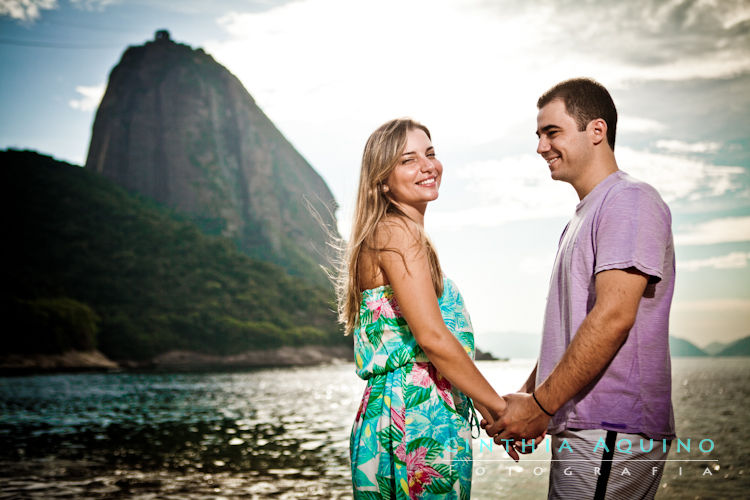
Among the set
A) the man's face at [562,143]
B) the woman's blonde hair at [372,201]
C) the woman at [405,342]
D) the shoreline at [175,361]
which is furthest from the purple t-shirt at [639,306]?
the shoreline at [175,361]

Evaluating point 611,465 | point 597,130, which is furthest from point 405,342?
point 597,130

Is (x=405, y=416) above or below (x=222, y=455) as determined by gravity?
above

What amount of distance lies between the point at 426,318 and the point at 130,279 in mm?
107123

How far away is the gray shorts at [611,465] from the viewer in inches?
83.1

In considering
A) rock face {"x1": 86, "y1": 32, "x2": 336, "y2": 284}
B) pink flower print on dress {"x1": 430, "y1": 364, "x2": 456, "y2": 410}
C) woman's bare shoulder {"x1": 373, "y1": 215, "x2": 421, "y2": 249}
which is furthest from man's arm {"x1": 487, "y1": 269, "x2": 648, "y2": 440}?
rock face {"x1": 86, "y1": 32, "x2": 336, "y2": 284}

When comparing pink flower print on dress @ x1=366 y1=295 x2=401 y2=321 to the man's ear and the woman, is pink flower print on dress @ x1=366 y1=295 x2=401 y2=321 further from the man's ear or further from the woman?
the man's ear

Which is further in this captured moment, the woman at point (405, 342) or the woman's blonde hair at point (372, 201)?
the woman's blonde hair at point (372, 201)

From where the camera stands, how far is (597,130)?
96.6 inches

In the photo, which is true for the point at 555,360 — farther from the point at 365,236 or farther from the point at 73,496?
the point at 73,496

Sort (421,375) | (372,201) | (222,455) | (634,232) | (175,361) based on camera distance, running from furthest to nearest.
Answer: (175,361) < (222,455) < (372,201) < (421,375) < (634,232)

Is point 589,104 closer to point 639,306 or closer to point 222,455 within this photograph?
point 639,306

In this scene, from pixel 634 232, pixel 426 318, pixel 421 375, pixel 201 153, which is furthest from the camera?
pixel 201 153

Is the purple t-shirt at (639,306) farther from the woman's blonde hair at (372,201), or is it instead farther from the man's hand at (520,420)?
the woman's blonde hair at (372,201)

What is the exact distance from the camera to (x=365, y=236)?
2.64 metres
